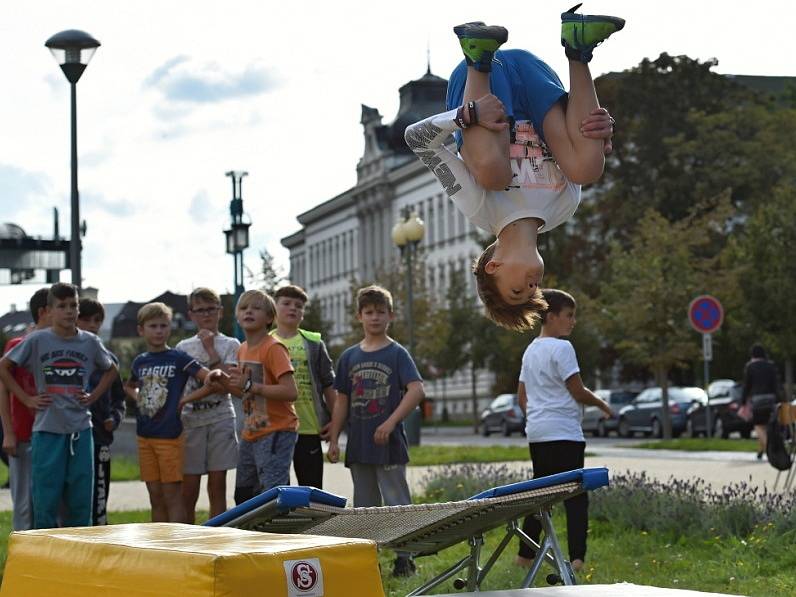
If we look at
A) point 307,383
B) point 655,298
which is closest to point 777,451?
point 307,383

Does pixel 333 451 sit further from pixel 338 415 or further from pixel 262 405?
pixel 262 405

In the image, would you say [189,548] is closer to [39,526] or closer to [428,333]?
[39,526]

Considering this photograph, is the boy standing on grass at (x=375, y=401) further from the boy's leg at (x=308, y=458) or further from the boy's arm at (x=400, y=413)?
the boy's leg at (x=308, y=458)

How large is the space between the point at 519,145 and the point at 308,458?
720 centimetres

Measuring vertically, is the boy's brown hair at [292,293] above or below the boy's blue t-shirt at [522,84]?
below

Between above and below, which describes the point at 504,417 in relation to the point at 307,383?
below

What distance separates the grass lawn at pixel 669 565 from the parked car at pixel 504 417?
3979 centimetres

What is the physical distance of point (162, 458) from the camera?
39.3 ft

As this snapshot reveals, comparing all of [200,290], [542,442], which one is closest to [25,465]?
[200,290]

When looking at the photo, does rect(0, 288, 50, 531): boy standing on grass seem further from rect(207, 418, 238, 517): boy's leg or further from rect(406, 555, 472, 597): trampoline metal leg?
rect(406, 555, 472, 597): trampoline metal leg

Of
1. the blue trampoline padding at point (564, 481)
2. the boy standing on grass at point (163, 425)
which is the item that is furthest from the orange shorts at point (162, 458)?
the blue trampoline padding at point (564, 481)

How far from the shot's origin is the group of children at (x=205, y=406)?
1138 centimetres

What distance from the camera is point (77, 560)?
223 inches

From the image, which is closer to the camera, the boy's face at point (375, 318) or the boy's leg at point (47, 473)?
the boy's leg at point (47, 473)
